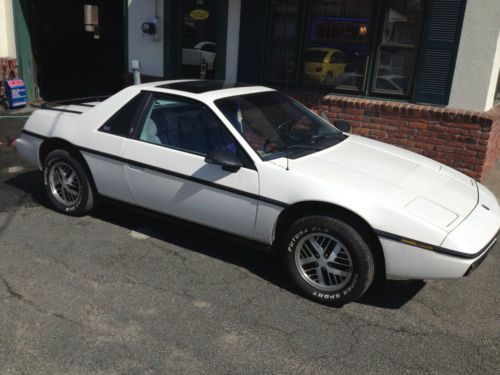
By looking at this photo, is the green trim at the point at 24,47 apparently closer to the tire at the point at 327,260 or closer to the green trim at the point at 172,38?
the green trim at the point at 172,38

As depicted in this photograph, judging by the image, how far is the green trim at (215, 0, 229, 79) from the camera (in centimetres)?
907

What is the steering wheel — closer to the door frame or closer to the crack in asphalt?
the crack in asphalt

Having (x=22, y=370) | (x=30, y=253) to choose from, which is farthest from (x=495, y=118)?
(x=22, y=370)

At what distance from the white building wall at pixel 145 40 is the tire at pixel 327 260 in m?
6.92

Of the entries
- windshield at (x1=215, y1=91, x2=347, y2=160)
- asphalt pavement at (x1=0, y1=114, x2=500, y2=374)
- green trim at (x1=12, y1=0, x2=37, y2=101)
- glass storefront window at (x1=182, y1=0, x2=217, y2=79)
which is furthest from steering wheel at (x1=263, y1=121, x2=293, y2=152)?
green trim at (x1=12, y1=0, x2=37, y2=101)

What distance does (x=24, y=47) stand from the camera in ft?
37.6

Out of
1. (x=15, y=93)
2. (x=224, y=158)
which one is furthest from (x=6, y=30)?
(x=224, y=158)

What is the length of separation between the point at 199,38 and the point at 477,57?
4934mm

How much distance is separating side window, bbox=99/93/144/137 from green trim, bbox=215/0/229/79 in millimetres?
4705

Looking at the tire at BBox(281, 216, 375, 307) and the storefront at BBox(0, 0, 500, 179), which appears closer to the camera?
the tire at BBox(281, 216, 375, 307)

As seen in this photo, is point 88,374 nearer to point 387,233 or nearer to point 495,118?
point 387,233

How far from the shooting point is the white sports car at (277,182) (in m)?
3.60

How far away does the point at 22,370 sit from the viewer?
301cm

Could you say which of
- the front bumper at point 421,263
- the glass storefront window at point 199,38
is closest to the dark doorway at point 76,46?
the glass storefront window at point 199,38
